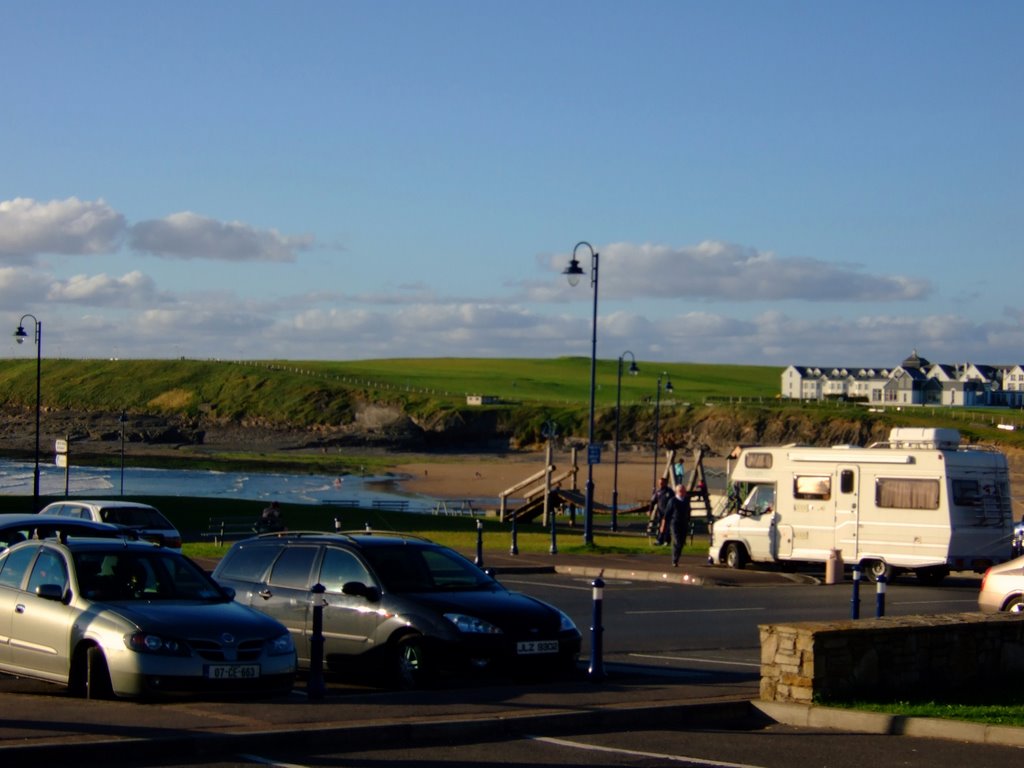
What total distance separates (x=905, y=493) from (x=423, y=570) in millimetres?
15777

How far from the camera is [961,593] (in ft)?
87.0

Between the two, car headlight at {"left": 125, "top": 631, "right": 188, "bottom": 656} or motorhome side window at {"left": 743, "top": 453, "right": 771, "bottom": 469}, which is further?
motorhome side window at {"left": 743, "top": 453, "right": 771, "bottom": 469}

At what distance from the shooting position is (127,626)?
39.4ft

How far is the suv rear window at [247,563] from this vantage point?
15.3m

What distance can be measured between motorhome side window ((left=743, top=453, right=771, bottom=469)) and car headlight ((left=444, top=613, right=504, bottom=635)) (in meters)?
17.8

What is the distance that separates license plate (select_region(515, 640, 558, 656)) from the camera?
44.6 feet

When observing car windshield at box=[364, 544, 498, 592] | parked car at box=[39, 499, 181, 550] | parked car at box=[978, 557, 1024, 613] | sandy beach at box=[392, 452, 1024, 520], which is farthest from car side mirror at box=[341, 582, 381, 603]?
sandy beach at box=[392, 452, 1024, 520]

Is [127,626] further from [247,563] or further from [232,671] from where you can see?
[247,563]

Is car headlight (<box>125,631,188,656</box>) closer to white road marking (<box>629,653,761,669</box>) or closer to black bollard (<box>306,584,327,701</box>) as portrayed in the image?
black bollard (<box>306,584,327,701</box>)

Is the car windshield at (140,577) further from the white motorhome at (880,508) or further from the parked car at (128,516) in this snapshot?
the white motorhome at (880,508)

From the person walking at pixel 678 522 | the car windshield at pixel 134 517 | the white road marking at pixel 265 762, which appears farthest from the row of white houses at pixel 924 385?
the white road marking at pixel 265 762

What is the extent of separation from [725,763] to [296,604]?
5.84 m

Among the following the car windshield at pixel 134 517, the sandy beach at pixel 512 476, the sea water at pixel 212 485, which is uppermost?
the car windshield at pixel 134 517

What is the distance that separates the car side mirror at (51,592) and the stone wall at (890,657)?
6215mm
